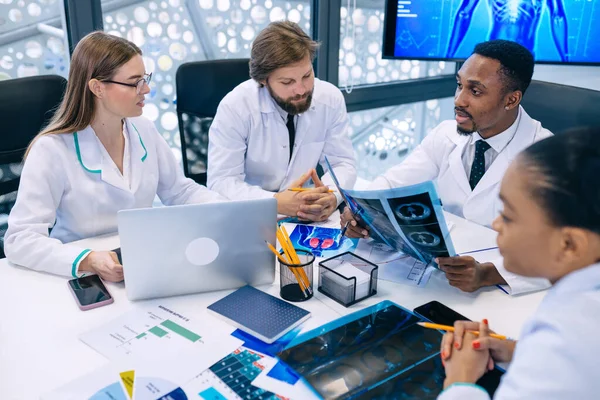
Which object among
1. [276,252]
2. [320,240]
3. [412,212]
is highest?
[412,212]

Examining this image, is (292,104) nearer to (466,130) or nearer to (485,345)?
(466,130)

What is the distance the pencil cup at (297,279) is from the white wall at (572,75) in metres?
2.16

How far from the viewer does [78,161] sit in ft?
4.69

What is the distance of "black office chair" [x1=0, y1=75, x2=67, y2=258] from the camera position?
1552 millimetres

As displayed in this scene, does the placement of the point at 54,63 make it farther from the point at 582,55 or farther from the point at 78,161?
the point at 582,55

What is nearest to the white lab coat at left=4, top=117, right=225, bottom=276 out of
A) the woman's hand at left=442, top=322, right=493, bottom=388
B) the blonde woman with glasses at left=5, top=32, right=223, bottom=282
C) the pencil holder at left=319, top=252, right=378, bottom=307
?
the blonde woman with glasses at left=5, top=32, right=223, bottom=282

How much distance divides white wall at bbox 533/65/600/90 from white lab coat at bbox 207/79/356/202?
51.8 inches

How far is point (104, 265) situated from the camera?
116cm

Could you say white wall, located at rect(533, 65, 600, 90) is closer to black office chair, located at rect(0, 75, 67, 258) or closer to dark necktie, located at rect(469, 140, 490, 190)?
dark necktie, located at rect(469, 140, 490, 190)

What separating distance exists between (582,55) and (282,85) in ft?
4.87

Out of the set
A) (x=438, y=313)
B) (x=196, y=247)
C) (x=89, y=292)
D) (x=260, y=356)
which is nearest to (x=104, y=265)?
(x=89, y=292)

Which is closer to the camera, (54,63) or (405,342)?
(405,342)

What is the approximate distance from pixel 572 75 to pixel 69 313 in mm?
2671

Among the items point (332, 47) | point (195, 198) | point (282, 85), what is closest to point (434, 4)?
point (332, 47)
